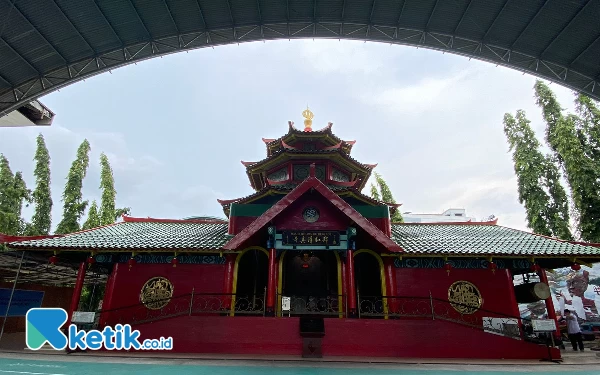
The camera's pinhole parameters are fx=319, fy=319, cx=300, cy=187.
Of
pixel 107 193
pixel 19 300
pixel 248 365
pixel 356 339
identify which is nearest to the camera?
pixel 248 365

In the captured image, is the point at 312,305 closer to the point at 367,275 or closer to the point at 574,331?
→ the point at 367,275

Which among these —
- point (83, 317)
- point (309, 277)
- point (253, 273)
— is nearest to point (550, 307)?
point (309, 277)

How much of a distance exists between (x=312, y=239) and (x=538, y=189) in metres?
20.2

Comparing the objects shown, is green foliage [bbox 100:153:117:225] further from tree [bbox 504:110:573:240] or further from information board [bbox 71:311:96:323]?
tree [bbox 504:110:573:240]

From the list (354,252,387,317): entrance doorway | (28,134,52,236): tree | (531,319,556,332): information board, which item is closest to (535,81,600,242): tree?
(531,319,556,332): information board

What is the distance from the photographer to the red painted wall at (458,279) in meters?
12.5

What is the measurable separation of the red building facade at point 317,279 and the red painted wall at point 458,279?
4 cm

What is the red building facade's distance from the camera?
10281 mm

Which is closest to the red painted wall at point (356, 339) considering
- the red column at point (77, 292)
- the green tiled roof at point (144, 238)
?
the green tiled roof at point (144, 238)

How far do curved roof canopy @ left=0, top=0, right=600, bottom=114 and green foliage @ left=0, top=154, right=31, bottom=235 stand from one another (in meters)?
13.9

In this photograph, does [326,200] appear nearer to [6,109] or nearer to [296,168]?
[296,168]

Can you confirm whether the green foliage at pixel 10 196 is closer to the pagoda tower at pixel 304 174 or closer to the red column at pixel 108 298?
the red column at pixel 108 298

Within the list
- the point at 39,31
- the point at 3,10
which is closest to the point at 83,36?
the point at 39,31

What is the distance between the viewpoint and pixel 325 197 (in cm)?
1223
